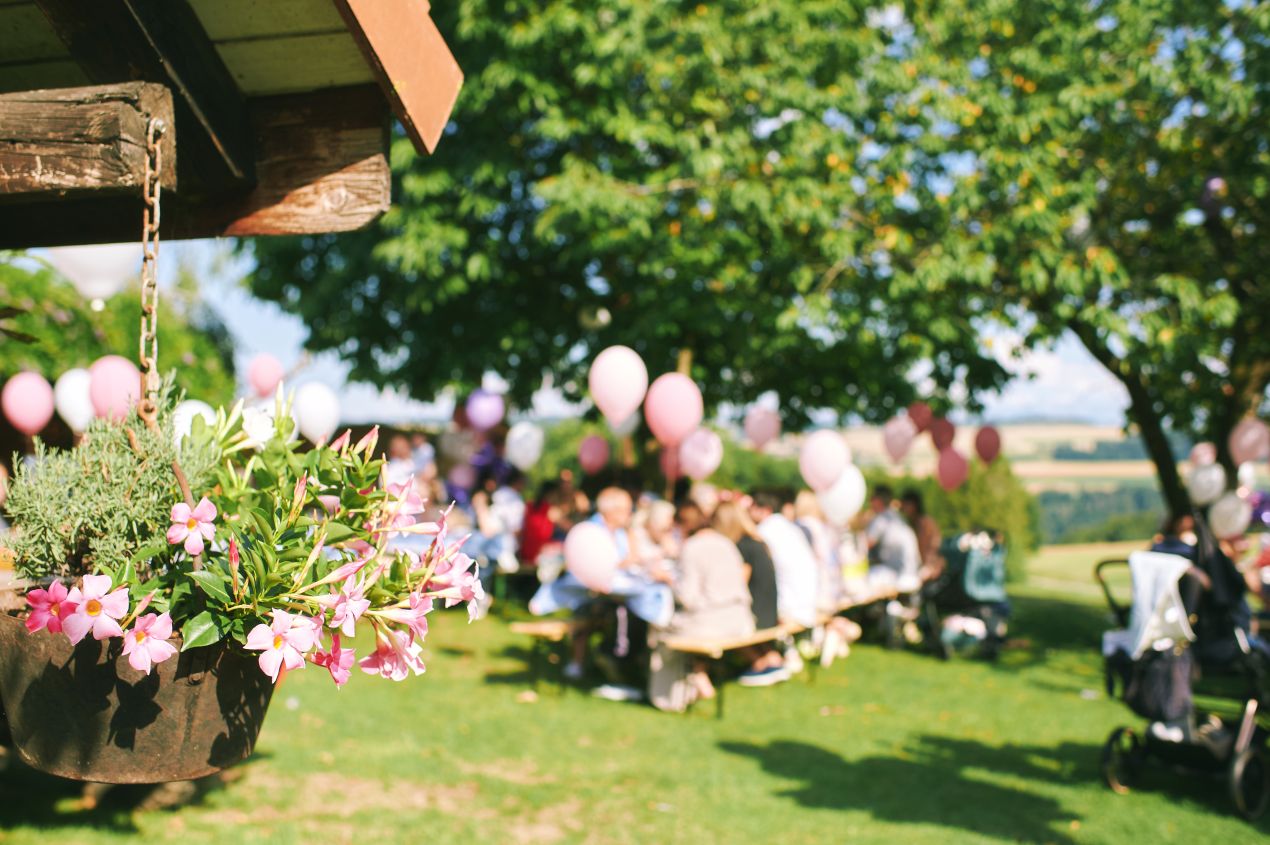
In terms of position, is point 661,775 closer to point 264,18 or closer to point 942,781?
point 942,781

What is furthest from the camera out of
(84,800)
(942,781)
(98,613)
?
(942,781)

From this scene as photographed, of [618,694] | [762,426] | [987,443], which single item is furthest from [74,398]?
[987,443]

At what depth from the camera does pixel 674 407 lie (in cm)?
991

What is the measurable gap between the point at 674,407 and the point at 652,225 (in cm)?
265

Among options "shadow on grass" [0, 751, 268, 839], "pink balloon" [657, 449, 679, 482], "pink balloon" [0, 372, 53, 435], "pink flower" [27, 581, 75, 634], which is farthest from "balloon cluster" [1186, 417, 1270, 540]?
"pink balloon" [0, 372, 53, 435]

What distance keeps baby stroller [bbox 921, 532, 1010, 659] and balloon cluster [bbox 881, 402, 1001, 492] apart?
4.38 feet

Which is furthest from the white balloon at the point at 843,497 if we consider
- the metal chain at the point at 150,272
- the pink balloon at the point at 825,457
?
the metal chain at the point at 150,272

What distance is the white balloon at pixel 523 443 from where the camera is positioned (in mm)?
14602

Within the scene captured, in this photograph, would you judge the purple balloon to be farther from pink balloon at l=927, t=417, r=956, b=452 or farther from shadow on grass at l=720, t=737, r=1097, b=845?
shadow on grass at l=720, t=737, r=1097, b=845

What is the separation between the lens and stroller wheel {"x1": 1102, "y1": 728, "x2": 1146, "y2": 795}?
6602 millimetres

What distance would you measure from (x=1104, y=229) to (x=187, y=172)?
34.3ft

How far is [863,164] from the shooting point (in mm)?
10852

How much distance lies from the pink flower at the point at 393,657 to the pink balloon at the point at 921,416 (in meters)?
11.5

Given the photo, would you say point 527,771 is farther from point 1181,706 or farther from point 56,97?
point 56,97
